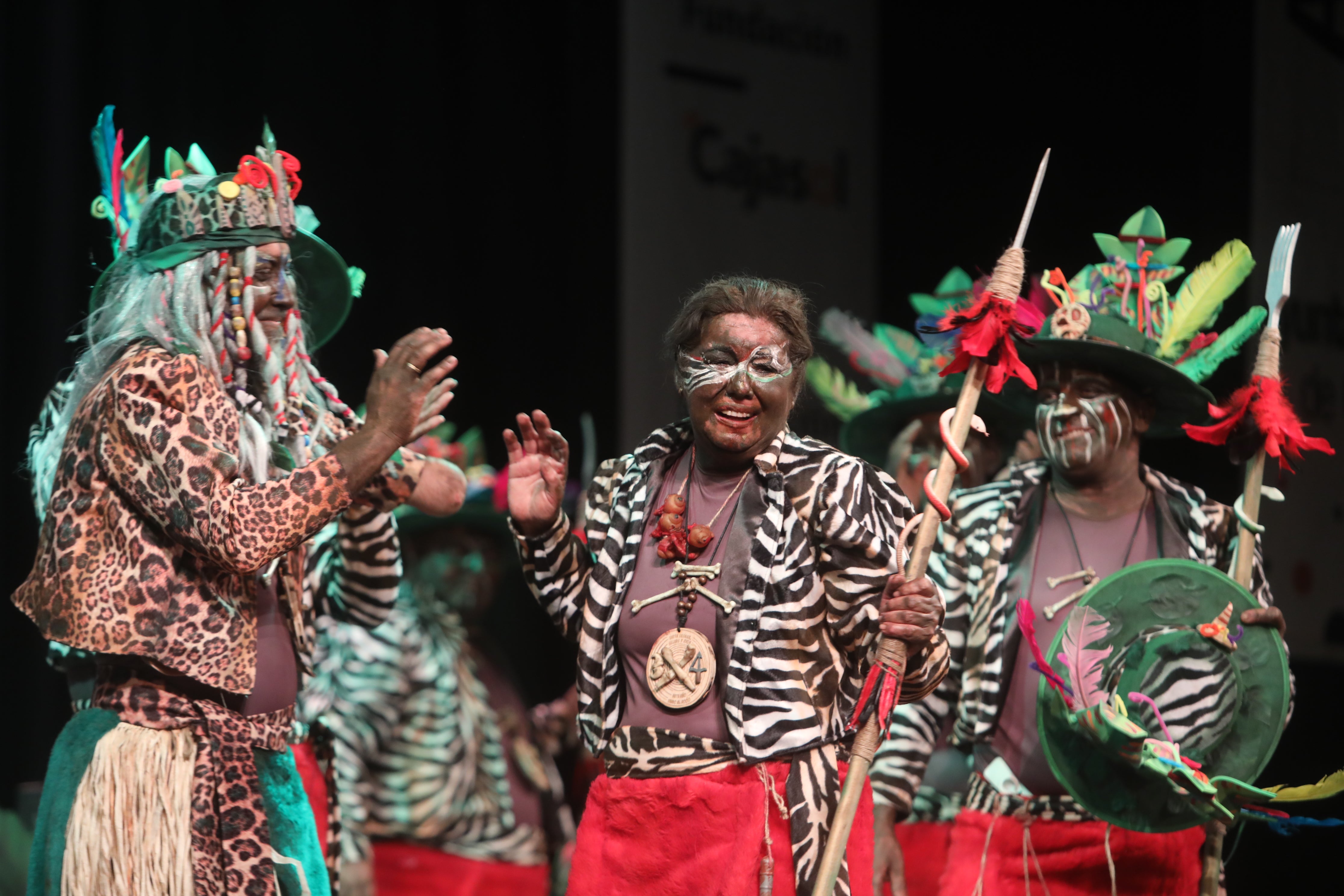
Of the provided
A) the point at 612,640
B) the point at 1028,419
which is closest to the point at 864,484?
the point at 612,640

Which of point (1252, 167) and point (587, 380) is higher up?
point (1252, 167)

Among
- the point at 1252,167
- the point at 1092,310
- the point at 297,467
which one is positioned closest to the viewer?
the point at 297,467

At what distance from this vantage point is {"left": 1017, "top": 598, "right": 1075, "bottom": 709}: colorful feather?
2998 millimetres

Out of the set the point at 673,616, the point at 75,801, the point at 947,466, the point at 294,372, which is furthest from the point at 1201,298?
the point at 75,801

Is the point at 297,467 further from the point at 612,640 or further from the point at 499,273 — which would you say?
the point at 499,273

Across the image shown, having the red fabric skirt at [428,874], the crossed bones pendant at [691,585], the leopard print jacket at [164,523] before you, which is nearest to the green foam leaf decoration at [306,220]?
the leopard print jacket at [164,523]

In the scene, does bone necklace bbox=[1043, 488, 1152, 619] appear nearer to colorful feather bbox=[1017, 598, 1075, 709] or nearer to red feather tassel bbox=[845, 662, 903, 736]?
colorful feather bbox=[1017, 598, 1075, 709]

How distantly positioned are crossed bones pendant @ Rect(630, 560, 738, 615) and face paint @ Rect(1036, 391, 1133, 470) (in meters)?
1.15

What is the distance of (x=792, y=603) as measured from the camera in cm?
269

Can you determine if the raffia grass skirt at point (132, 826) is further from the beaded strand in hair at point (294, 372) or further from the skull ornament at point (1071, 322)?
the skull ornament at point (1071, 322)

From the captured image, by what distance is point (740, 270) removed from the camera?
606 cm

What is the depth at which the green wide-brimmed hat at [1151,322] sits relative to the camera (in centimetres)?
351

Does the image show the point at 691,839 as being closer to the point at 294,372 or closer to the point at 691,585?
the point at 691,585

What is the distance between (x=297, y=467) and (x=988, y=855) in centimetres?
177
